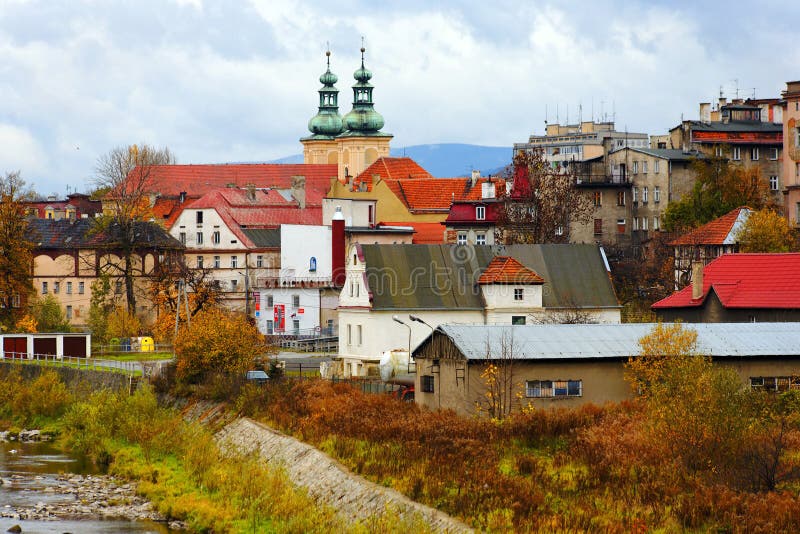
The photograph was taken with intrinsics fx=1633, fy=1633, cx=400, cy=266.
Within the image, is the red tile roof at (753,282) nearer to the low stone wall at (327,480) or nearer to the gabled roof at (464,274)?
the gabled roof at (464,274)

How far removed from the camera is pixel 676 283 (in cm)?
8750

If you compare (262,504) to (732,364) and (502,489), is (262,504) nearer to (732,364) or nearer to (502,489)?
(502,489)

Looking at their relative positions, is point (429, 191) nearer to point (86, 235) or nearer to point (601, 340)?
point (86, 235)

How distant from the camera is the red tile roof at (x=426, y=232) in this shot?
11291 centimetres

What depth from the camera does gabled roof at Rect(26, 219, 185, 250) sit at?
106 metres

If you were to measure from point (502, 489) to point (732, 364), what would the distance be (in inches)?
673

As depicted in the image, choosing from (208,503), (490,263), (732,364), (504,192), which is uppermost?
(504,192)

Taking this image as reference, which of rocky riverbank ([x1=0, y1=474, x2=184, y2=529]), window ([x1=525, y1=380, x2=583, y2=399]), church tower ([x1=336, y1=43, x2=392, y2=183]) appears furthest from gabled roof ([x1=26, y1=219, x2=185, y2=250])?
church tower ([x1=336, y1=43, x2=392, y2=183])

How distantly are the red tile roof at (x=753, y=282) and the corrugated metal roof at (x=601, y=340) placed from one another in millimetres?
7497

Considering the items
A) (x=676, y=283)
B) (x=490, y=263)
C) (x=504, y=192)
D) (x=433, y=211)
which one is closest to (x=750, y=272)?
(x=490, y=263)

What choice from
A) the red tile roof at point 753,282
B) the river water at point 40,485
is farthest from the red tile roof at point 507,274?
the river water at point 40,485

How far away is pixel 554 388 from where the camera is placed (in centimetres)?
5184

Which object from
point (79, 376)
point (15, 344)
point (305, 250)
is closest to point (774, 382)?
point (79, 376)

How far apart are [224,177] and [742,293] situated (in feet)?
350
